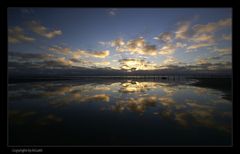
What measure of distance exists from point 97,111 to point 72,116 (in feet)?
4.18

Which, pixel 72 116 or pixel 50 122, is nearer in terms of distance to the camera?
pixel 50 122

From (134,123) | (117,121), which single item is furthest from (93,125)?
(134,123)

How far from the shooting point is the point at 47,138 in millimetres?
4324

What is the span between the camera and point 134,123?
578 cm

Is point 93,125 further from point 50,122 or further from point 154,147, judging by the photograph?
point 154,147
